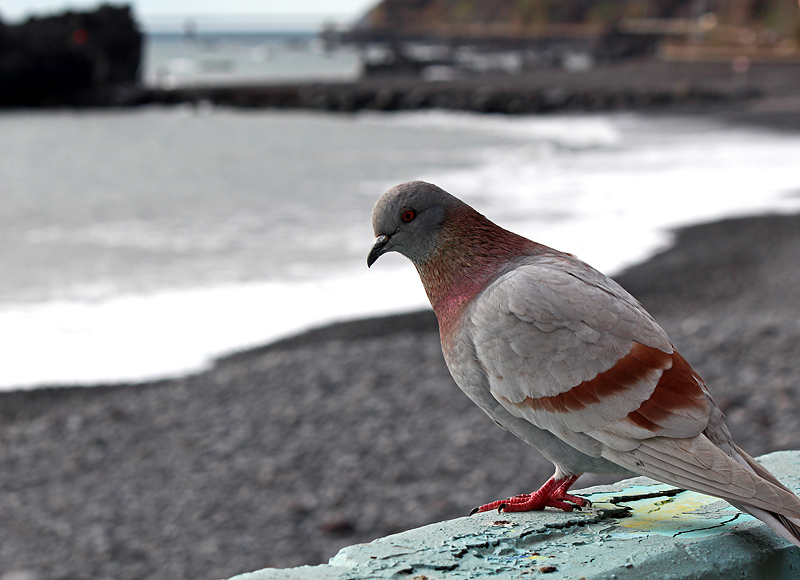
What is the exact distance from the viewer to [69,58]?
60594 mm

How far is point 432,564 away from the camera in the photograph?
6.81 feet

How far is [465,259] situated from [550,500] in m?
0.79

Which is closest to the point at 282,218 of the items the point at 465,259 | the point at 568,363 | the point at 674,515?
the point at 465,259

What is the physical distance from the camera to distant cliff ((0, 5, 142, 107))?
5853 cm

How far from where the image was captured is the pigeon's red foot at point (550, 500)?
244 centimetres

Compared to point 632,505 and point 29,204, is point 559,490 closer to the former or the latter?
point 632,505

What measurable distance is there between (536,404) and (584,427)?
0.45ft

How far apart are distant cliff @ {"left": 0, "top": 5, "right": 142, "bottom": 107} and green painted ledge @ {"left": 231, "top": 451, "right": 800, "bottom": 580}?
2492 inches

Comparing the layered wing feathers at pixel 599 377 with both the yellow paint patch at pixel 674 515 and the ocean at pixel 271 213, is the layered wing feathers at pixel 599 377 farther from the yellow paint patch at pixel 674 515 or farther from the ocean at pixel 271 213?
the ocean at pixel 271 213

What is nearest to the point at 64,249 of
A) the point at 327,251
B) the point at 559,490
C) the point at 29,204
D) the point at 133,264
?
the point at 133,264

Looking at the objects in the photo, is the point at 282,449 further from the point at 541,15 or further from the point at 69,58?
the point at 541,15

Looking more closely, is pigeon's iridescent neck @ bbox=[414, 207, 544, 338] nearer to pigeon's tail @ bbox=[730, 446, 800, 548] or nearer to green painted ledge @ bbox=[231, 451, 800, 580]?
green painted ledge @ bbox=[231, 451, 800, 580]

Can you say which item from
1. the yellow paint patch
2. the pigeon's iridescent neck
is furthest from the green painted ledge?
the pigeon's iridescent neck

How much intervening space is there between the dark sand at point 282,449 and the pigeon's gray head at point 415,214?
4652mm
